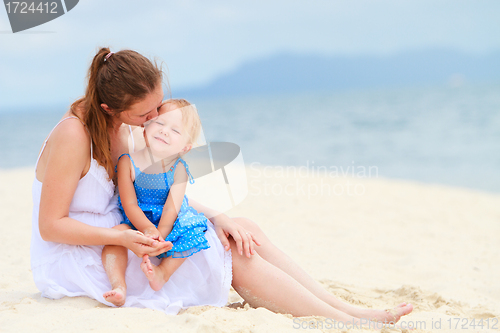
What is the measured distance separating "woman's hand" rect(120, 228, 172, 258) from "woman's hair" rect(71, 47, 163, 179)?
431 millimetres

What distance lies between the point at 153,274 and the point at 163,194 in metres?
0.47

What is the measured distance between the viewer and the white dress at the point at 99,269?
6.65ft

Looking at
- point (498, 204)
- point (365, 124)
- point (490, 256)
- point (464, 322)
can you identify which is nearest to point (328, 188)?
point (498, 204)

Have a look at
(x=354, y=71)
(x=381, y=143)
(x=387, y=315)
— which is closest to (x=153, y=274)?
(x=387, y=315)

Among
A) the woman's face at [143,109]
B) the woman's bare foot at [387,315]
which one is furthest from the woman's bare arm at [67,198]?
the woman's bare foot at [387,315]

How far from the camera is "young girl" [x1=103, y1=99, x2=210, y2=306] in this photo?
2.05 metres

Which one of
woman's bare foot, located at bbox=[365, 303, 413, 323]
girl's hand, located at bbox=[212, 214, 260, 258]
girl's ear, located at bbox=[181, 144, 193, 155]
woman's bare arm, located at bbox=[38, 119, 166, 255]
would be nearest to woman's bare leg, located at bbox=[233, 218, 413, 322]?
woman's bare foot, located at bbox=[365, 303, 413, 323]

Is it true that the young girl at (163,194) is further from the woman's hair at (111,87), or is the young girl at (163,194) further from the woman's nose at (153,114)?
the woman's hair at (111,87)

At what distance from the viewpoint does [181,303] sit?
6.62 ft

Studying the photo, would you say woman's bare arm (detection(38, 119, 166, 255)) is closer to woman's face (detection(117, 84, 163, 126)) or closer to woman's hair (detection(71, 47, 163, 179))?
woman's hair (detection(71, 47, 163, 179))

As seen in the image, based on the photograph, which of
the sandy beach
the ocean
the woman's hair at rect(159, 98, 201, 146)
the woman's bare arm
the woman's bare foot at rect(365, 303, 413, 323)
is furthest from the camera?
the ocean

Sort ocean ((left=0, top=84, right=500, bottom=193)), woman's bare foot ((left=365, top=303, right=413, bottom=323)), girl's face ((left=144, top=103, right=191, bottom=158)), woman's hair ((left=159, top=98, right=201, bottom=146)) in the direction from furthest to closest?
ocean ((left=0, top=84, right=500, bottom=193))
woman's hair ((left=159, top=98, right=201, bottom=146))
girl's face ((left=144, top=103, right=191, bottom=158))
woman's bare foot ((left=365, top=303, right=413, bottom=323))

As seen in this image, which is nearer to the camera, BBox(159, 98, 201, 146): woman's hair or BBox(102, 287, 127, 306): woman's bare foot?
BBox(102, 287, 127, 306): woman's bare foot

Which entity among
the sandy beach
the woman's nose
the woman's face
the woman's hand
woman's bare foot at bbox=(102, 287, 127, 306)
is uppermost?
the woman's face
